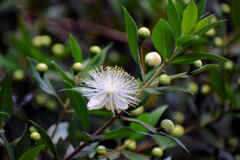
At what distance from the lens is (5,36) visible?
273 cm

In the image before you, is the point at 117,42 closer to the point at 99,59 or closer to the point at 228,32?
the point at 228,32

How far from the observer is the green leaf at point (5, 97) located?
4.25 feet

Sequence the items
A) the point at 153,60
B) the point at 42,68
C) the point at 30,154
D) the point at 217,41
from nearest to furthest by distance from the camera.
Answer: the point at 30,154 → the point at 153,60 → the point at 42,68 → the point at 217,41

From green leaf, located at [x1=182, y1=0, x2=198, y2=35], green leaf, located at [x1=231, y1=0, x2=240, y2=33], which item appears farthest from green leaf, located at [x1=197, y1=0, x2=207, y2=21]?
green leaf, located at [x1=231, y1=0, x2=240, y2=33]

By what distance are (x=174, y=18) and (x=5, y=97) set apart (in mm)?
789

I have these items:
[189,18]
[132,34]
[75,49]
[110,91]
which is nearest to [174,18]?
[189,18]

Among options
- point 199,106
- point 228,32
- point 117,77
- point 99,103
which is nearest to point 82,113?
point 99,103

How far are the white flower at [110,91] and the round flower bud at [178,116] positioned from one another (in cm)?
88

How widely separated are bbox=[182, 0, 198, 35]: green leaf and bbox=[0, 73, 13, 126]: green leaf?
2.52ft

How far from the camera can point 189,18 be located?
1205mm

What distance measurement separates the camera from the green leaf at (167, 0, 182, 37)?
3.81 feet

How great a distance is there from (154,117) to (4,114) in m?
0.70

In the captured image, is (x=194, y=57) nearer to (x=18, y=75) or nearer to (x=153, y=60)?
(x=153, y=60)

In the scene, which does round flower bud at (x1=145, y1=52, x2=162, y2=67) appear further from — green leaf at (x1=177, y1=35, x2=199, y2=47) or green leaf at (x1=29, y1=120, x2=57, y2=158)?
green leaf at (x1=29, y1=120, x2=57, y2=158)
